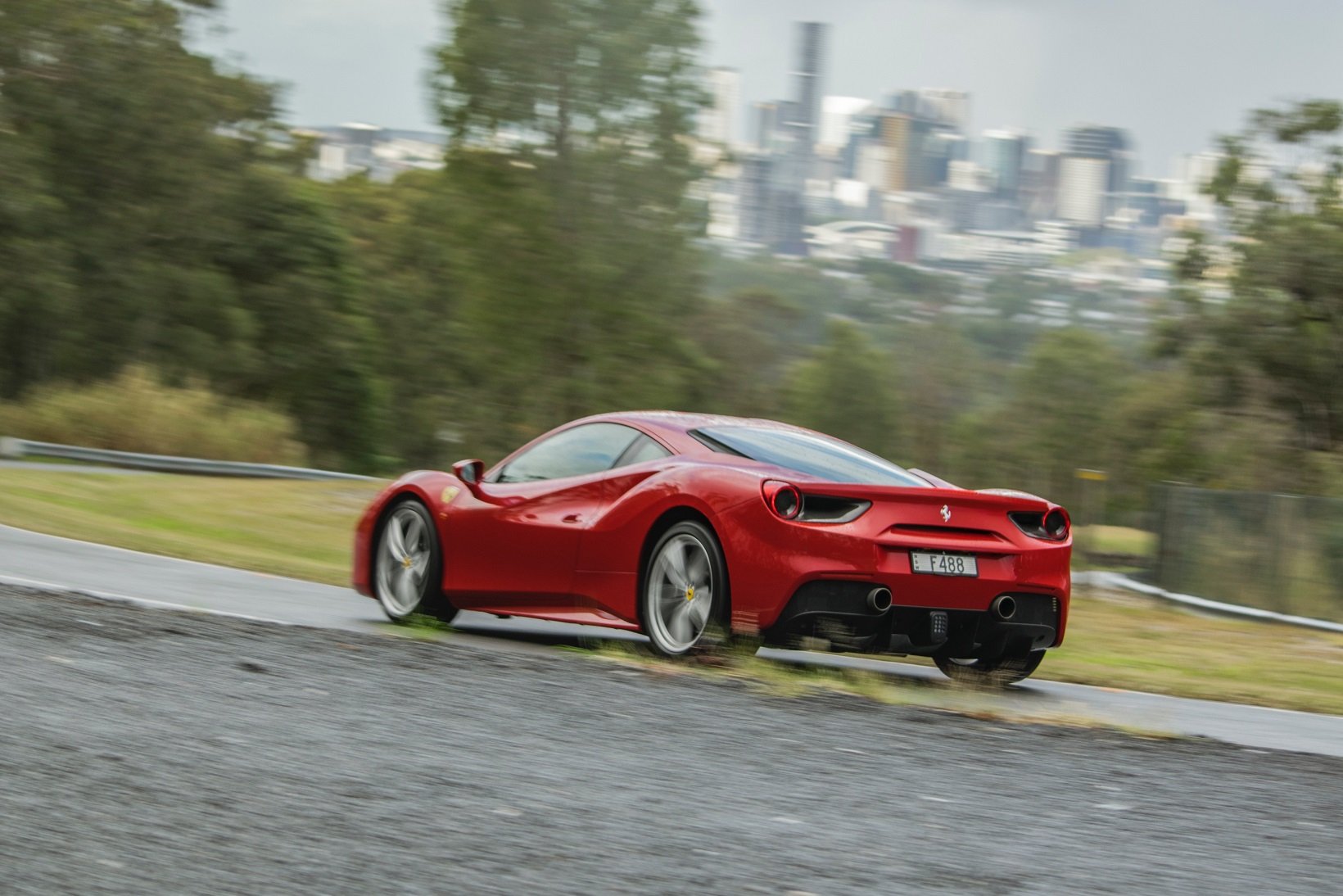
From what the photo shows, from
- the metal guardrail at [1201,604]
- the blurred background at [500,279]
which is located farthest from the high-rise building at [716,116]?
the metal guardrail at [1201,604]

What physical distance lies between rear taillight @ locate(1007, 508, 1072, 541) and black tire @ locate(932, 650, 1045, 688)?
646 millimetres

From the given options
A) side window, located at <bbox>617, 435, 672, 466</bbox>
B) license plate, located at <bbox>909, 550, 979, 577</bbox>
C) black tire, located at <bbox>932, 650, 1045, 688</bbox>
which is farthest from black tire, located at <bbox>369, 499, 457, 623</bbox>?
license plate, located at <bbox>909, 550, 979, 577</bbox>

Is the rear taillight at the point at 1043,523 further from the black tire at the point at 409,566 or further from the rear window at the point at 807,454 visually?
the black tire at the point at 409,566

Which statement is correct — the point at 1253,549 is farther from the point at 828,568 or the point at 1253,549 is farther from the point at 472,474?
the point at 828,568

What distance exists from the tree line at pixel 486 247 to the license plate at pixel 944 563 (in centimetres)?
2012

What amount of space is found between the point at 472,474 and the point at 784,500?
2448mm

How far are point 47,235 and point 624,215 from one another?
14.2 m

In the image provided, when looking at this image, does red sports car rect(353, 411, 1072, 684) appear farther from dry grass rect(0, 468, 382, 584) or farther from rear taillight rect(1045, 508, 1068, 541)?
dry grass rect(0, 468, 382, 584)

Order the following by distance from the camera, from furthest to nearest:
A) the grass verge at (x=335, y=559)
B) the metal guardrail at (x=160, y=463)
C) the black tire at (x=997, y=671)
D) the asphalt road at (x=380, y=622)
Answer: the metal guardrail at (x=160, y=463) → the grass verge at (x=335, y=559) → the black tire at (x=997, y=671) → the asphalt road at (x=380, y=622)

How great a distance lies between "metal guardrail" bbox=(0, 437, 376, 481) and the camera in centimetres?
2564

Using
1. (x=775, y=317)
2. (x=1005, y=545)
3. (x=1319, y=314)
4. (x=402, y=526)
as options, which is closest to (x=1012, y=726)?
(x=1005, y=545)

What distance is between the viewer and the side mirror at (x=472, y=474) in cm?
911

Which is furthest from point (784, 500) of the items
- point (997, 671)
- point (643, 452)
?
point (997, 671)

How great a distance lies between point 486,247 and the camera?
43.6 metres
